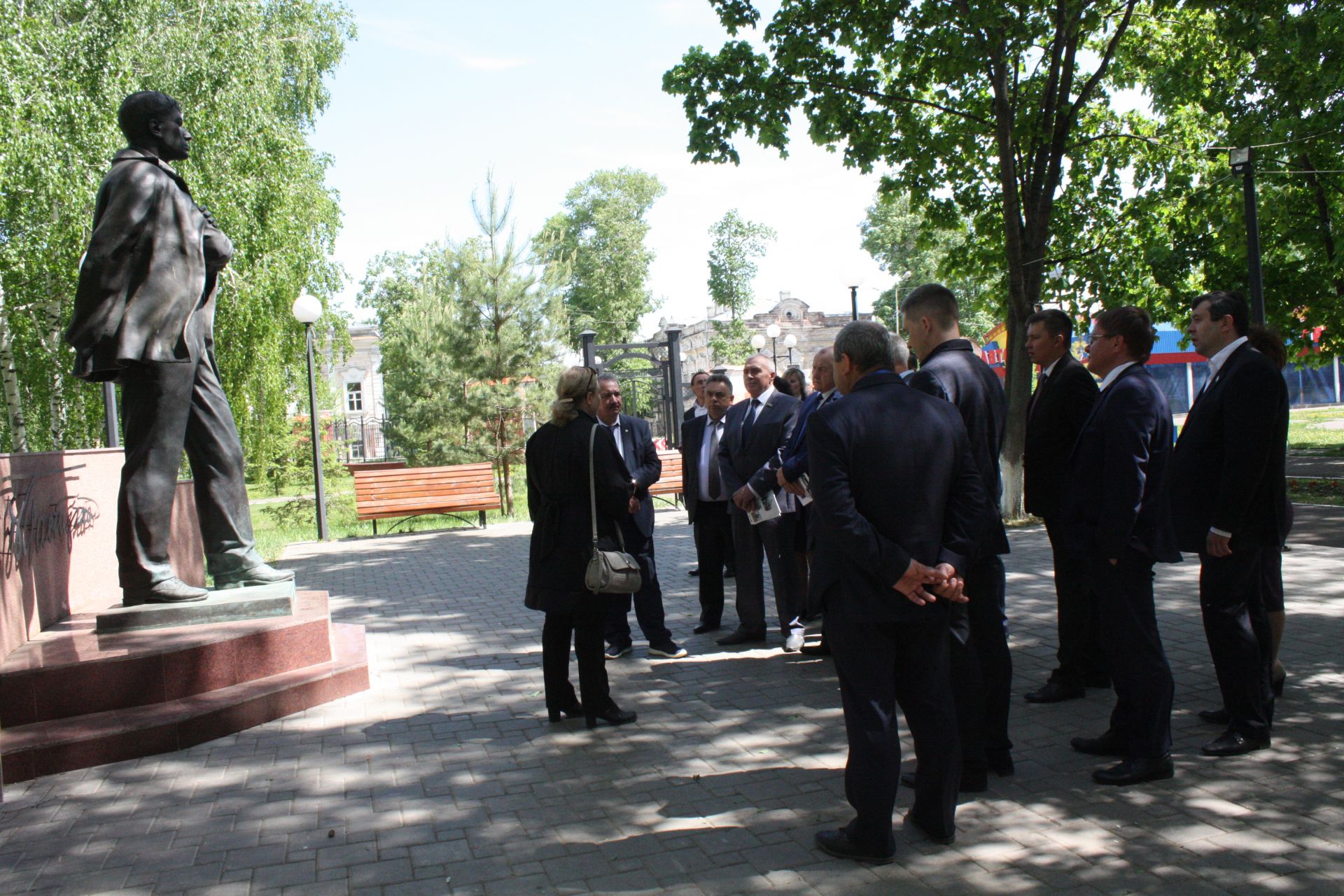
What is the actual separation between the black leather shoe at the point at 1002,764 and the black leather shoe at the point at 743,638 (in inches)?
113

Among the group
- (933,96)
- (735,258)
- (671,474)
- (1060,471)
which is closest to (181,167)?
(671,474)

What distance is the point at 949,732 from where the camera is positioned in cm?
351

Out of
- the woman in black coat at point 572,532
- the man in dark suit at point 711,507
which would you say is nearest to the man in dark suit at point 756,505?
the man in dark suit at point 711,507

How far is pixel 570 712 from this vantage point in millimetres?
5422

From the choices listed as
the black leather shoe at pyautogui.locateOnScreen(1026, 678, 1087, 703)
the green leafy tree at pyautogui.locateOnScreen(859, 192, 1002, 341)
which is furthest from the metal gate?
the green leafy tree at pyautogui.locateOnScreen(859, 192, 1002, 341)

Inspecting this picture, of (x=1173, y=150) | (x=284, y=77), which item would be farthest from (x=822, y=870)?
(x=284, y=77)

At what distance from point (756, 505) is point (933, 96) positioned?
10011mm

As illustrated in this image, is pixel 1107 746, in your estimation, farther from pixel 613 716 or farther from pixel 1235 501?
pixel 613 716

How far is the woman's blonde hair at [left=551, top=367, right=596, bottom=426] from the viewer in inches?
206

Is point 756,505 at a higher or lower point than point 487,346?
lower

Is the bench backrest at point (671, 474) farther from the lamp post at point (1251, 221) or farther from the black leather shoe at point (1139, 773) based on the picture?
the black leather shoe at point (1139, 773)

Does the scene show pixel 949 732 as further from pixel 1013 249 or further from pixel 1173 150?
pixel 1173 150

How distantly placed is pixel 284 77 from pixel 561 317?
861cm
